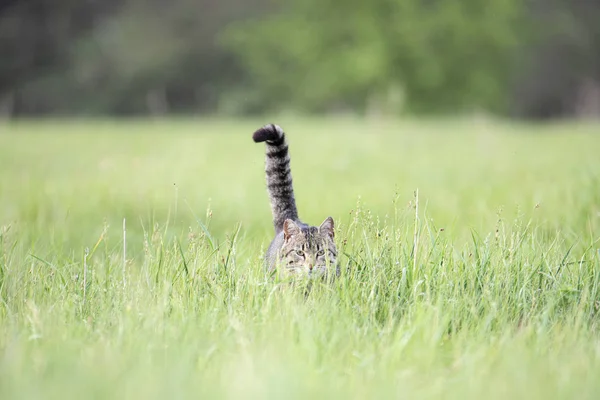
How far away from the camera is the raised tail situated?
3.95 meters

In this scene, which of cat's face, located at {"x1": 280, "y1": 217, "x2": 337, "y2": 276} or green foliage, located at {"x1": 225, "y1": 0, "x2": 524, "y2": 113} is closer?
cat's face, located at {"x1": 280, "y1": 217, "x2": 337, "y2": 276}

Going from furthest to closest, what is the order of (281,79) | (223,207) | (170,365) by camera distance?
(281,79) < (223,207) < (170,365)

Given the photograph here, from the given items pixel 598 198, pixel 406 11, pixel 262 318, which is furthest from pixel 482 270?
pixel 406 11

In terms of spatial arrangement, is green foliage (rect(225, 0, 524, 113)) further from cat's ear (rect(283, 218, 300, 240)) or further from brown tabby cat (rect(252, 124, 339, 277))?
cat's ear (rect(283, 218, 300, 240))

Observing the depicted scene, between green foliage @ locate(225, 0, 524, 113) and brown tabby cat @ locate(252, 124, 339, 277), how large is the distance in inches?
812

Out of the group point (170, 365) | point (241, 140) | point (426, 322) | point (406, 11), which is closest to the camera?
point (170, 365)

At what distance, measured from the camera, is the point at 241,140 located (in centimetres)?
1303

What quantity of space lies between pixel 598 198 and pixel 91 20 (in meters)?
32.0

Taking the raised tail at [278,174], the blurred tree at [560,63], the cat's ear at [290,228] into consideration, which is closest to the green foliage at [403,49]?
the blurred tree at [560,63]

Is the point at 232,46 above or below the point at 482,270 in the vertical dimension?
above

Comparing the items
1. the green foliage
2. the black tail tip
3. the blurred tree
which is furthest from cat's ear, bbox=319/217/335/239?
the blurred tree

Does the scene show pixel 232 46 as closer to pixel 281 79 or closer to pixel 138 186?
pixel 281 79

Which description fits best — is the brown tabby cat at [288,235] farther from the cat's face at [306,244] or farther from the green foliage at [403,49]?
the green foliage at [403,49]

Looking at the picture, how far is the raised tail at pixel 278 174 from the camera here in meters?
3.95
